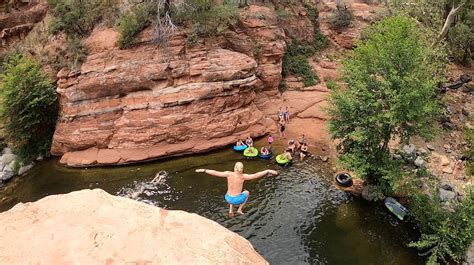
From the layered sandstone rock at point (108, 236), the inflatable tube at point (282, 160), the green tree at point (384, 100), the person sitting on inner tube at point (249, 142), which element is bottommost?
the person sitting on inner tube at point (249, 142)

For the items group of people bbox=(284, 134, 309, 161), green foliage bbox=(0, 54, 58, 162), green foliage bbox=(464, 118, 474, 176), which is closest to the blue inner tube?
group of people bbox=(284, 134, 309, 161)

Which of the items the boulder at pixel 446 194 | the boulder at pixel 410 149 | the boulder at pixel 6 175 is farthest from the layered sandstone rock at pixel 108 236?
the boulder at pixel 6 175

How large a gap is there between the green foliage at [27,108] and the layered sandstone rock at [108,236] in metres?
15.6

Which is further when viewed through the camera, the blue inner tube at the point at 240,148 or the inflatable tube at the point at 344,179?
the blue inner tube at the point at 240,148

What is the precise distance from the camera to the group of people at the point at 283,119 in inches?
919

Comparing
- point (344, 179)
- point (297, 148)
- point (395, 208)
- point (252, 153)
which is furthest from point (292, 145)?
point (395, 208)

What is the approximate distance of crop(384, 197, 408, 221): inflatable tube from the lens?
1549 cm

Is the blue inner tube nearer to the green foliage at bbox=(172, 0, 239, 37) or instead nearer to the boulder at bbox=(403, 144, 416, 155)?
the green foliage at bbox=(172, 0, 239, 37)

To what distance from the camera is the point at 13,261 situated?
6.08 metres

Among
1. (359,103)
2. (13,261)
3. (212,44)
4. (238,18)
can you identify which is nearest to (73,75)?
(212,44)

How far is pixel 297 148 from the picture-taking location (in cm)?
2159

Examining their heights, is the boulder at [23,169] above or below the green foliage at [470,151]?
below

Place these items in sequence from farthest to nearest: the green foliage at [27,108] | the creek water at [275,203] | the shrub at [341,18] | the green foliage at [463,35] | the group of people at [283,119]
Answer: the shrub at [341,18], the green foliage at [463,35], the group of people at [283,119], the green foliage at [27,108], the creek water at [275,203]

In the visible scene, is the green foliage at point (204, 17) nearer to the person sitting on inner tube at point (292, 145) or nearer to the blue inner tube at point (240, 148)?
the blue inner tube at point (240, 148)
